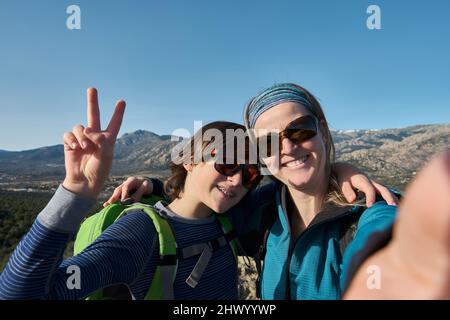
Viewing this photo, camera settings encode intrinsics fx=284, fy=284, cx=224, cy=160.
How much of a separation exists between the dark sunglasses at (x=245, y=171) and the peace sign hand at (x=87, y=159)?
1.12 meters

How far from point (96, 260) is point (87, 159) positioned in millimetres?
585

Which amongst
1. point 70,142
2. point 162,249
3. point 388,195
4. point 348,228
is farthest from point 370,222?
point 70,142

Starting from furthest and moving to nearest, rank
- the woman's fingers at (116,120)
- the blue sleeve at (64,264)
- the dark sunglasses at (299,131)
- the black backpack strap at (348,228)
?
the dark sunglasses at (299,131) → the black backpack strap at (348,228) → the woman's fingers at (116,120) → the blue sleeve at (64,264)

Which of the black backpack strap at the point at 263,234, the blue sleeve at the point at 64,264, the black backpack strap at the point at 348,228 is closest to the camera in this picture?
the blue sleeve at the point at 64,264

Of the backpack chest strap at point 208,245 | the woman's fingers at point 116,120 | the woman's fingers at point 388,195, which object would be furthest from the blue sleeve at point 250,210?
the woman's fingers at point 116,120

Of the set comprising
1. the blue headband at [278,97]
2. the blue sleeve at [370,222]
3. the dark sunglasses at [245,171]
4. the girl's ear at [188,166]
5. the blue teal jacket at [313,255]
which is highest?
the blue headband at [278,97]

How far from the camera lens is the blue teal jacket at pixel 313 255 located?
6.33 feet

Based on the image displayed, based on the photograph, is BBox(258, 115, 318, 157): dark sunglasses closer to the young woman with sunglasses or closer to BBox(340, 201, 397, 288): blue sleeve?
the young woman with sunglasses

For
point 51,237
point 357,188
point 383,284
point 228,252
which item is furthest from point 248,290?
point 383,284

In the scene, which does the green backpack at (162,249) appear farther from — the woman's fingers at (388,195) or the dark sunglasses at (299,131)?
the woman's fingers at (388,195)

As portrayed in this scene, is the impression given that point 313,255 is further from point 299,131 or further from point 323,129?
point 323,129

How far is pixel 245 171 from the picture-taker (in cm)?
273

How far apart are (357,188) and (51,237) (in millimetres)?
2141

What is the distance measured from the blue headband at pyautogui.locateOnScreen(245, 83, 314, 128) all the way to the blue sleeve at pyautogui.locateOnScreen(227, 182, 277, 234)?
30.7 inches
